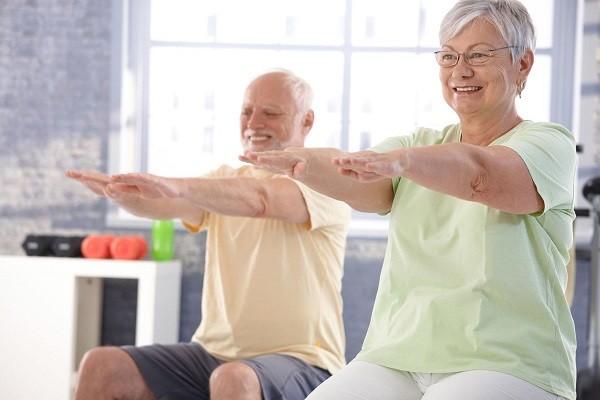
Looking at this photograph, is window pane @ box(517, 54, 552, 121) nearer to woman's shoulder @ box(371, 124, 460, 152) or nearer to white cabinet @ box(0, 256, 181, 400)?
white cabinet @ box(0, 256, 181, 400)

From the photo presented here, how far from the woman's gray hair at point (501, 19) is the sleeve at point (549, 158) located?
17 centimetres

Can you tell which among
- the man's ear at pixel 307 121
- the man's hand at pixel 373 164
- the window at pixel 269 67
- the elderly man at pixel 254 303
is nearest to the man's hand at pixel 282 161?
the man's hand at pixel 373 164

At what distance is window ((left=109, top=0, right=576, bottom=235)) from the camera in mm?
5078

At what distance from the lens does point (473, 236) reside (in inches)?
71.9

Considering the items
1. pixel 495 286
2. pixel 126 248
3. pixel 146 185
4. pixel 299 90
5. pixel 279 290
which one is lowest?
pixel 126 248

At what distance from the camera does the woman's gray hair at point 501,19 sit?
192 cm

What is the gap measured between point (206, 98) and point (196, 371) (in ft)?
8.87

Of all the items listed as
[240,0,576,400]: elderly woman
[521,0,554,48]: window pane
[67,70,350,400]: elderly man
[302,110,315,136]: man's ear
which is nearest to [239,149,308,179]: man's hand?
[240,0,576,400]: elderly woman

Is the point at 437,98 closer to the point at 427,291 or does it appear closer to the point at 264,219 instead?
the point at 264,219

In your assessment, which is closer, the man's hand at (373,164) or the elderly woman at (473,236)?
the man's hand at (373,164)

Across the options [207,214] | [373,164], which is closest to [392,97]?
[207,214]

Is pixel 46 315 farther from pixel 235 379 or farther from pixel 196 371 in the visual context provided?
pixel 235 379

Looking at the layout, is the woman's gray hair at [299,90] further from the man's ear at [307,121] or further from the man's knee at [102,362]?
the man's knee at [102,362]

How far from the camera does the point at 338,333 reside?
2.79m
